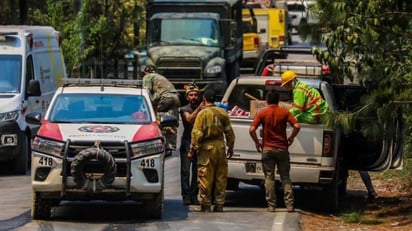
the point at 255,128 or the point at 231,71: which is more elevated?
the point at 255,128

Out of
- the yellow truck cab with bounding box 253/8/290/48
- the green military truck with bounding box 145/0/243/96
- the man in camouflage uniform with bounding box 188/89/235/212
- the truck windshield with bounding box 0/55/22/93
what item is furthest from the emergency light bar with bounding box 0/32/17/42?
the yellow truck cab with bounding box 253/8/290/48

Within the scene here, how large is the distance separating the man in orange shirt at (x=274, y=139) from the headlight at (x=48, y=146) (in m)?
2.77

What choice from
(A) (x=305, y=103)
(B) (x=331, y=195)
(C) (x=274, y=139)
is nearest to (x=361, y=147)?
(B) (x=331, y=195)

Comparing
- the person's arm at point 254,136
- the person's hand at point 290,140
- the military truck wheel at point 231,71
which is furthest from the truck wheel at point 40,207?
the military truck wheel at point 231,71

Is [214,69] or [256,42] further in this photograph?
[256,42]

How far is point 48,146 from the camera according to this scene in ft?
41.7

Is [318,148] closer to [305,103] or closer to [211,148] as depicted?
[305,103]

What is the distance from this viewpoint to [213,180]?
14062mm

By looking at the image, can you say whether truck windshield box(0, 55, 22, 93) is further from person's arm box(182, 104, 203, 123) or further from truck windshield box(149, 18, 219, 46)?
truck windshield box(149, 18, 219, 46)

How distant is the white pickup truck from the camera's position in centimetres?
1445

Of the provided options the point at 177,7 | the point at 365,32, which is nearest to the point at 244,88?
the point at 365,32

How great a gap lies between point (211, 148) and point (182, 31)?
17.4 meters

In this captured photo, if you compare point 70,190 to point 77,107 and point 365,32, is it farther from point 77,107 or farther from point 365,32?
point 365,32

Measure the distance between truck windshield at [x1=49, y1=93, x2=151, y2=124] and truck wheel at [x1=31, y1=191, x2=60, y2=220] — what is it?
3.51 ft
